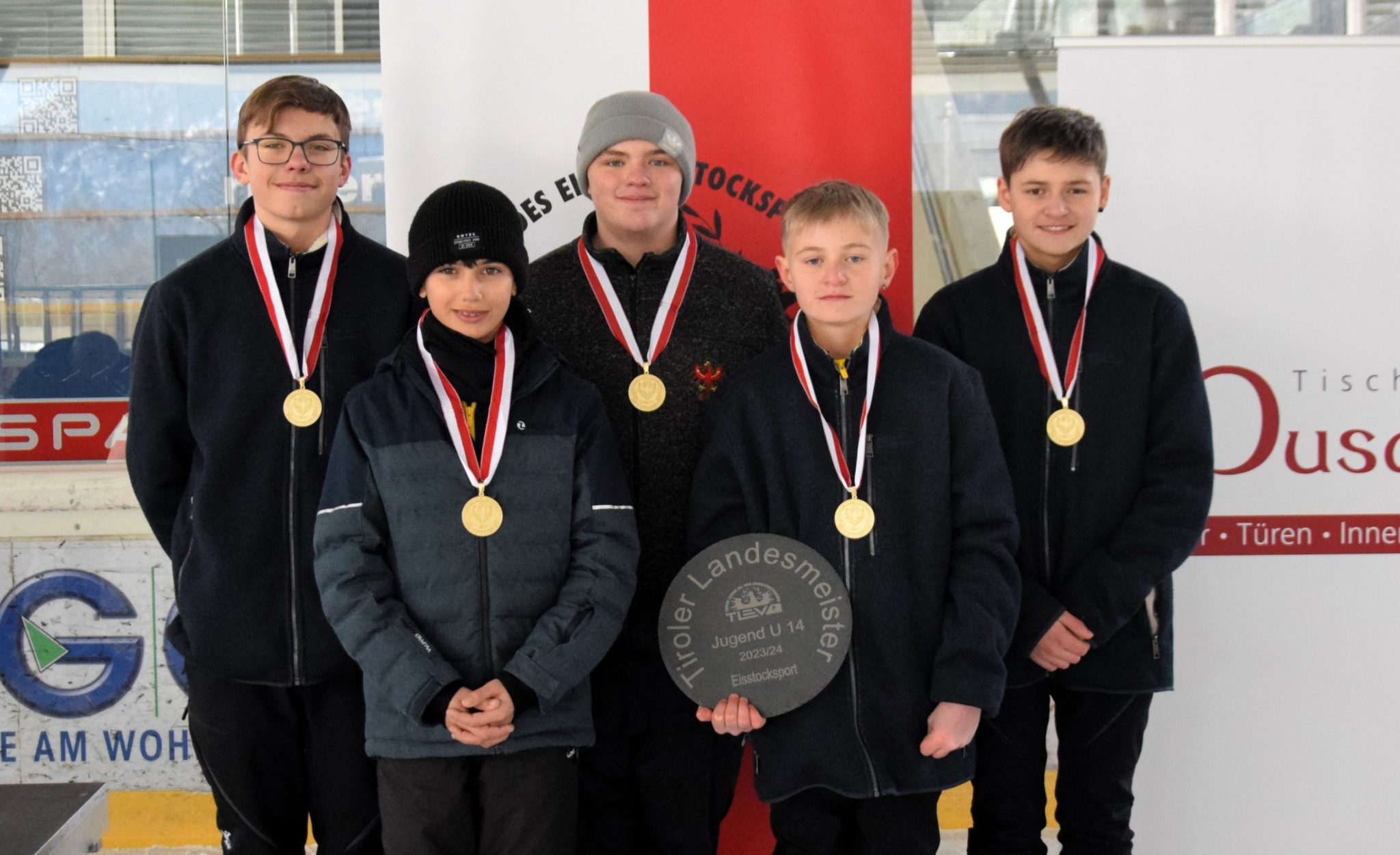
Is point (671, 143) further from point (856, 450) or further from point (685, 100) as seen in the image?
point (856, 450)

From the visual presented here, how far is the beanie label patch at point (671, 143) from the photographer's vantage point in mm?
2430

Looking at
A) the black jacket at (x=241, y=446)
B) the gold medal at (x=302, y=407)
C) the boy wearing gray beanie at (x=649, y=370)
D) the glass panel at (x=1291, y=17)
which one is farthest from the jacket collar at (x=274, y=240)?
the glass panel at (x=1291, y=17)

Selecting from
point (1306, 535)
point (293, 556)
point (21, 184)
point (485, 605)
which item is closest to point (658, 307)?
point (485, 605)

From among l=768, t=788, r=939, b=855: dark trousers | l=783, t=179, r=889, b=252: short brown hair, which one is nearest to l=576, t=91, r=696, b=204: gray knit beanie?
l=783, t=179, r=889, b=252: short brown hair

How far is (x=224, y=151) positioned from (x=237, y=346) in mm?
1771

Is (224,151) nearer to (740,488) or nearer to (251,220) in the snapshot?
(251,220)

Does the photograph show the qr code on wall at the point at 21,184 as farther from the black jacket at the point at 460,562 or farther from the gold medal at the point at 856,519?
the gold medal at the point at 856,519

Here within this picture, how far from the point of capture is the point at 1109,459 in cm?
235

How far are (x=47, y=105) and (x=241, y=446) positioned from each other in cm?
219

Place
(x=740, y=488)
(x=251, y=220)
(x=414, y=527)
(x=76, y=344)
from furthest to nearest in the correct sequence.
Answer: (x=76, y=344)
(x=251, y=220)
(x=740, y=488)
(x=414, y=527)

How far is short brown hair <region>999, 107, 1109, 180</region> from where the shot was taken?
2.37 metres

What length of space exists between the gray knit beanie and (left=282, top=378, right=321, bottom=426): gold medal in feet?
2.52

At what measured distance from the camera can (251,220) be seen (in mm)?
2336

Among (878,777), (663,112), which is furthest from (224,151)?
(878,777)
